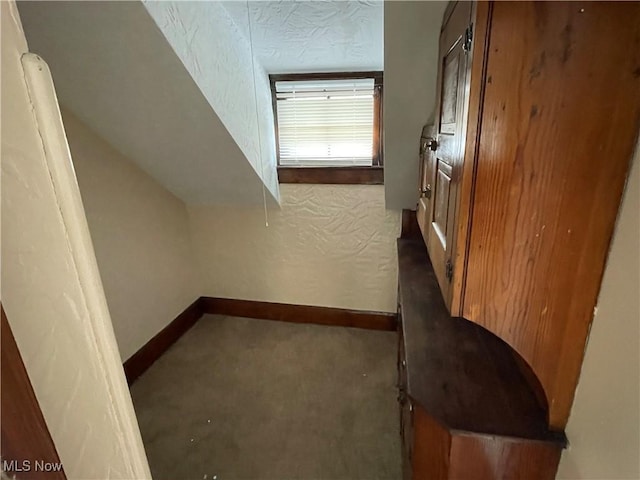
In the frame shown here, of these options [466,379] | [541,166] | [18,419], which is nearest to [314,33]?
[541,166]

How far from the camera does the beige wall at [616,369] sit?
620 mm

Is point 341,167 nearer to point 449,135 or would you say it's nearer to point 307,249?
point 307,249

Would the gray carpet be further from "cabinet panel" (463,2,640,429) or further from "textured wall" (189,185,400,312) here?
"cabinet panel" (463,2,640,429)

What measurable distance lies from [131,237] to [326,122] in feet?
4.64

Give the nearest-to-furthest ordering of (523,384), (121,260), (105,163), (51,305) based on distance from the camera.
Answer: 1. (51,305)
2. (523,384)
3. (105,163)
4. (121,260)

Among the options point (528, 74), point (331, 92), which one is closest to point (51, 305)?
point (528, 74)

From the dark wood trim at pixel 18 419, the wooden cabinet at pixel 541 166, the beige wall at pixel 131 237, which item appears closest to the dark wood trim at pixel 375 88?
the beige wall at pixel 131 237

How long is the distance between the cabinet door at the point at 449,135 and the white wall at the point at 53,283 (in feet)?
2.30

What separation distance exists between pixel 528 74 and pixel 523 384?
0.82 metres

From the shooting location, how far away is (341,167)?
92.0 inches

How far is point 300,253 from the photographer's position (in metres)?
2.66

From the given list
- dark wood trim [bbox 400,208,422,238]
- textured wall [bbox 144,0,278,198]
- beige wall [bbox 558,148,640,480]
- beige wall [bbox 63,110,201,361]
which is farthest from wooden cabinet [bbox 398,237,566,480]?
beige wall [bbox 63,110,201,361]

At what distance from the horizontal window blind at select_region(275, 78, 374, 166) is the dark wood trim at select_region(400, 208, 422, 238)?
0.41 meters

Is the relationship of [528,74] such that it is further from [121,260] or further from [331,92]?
[121,260]
